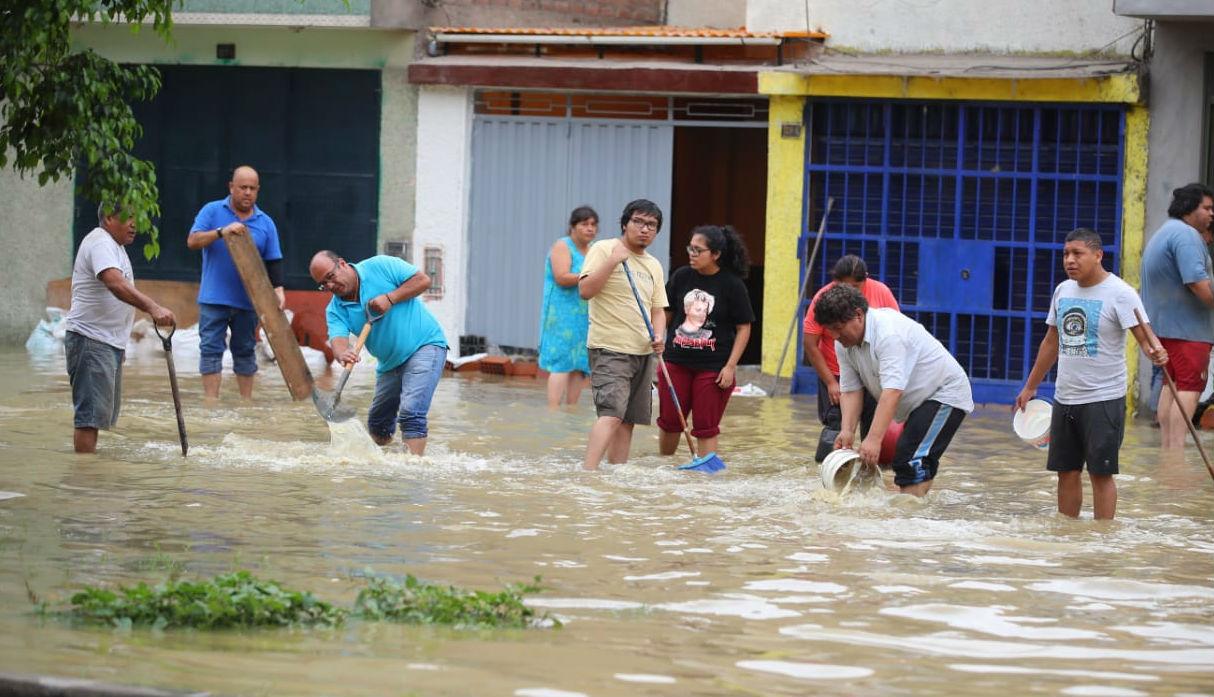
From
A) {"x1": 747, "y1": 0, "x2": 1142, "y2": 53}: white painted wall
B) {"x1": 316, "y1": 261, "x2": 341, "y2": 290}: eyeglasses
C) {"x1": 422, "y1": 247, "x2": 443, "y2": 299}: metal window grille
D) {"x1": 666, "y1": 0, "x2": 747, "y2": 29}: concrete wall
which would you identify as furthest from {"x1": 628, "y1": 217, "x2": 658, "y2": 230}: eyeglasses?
{"x1": 666, "y1": 0, "x2": 747, "y2": 29}: concrete wall

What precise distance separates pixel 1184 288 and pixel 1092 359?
3.12 meters

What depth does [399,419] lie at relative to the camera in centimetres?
1091

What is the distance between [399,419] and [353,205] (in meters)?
7.72

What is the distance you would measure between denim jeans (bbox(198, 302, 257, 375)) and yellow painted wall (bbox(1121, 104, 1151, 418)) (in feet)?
24.8

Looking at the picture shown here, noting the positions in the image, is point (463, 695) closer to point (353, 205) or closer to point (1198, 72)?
point (1198, 72)

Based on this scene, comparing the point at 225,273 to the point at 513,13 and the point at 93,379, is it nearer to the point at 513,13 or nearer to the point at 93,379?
the point at 93,379

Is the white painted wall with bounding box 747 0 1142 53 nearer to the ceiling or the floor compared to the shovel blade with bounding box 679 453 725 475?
nearer to the ceiling

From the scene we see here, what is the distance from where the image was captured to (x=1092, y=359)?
918 cm

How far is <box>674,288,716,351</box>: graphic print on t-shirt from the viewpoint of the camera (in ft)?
36.7

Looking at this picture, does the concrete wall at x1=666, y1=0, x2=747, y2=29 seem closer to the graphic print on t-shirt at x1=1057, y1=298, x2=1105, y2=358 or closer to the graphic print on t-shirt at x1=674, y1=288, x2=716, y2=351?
the graphic print on t-shirt at x1=674, y1=288, x2=716, y2=351

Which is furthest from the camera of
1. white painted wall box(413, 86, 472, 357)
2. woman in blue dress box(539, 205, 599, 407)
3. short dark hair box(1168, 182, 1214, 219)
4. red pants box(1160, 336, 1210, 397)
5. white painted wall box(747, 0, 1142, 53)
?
white painted wall box(413, 86, 472, 357)

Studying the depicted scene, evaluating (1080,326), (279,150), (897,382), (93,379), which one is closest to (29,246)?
(279,150)

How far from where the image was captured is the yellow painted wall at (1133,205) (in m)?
15.5

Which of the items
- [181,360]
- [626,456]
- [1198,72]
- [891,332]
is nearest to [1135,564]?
[891,332]
